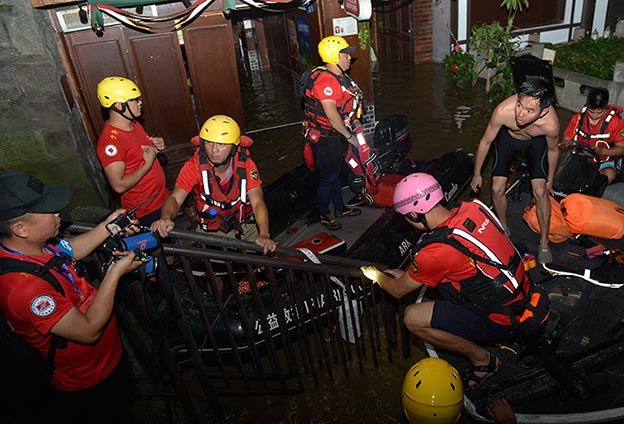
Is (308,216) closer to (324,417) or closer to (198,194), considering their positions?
(198,194)

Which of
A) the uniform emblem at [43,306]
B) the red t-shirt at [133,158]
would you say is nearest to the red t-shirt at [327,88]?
the red t-shirt at [133,158]

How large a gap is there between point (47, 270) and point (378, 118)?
936 centimetres

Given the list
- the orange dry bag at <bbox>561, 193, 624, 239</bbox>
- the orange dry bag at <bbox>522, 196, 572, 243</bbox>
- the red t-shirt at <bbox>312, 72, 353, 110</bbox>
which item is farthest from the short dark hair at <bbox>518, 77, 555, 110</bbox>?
the red t-shirt at <bbox>312, 72, 353, 110</bbox>

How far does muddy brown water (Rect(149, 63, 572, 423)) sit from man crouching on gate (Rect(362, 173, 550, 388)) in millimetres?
842

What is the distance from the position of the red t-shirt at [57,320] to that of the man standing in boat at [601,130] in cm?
581

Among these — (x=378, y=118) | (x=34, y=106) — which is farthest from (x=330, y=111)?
(x=378, y=118)

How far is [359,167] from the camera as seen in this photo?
235 inches

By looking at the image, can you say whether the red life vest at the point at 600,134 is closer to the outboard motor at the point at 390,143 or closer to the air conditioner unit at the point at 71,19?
the outboard motor at the point at 390,143

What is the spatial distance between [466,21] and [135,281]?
43.2 ft

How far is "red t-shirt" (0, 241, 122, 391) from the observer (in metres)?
2.30

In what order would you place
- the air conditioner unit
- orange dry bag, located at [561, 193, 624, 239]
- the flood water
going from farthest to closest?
the air conditioner unit → orange dry bag, located at [561, 193, 624, 239] → the flood water

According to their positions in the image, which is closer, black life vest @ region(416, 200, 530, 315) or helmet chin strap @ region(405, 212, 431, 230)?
black life vest @ region(416, 200, 530, 315)

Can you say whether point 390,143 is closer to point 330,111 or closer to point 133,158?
point 330,111

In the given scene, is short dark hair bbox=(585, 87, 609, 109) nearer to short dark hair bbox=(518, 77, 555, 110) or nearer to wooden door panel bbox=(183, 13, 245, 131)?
short dark hair bbox=(518, 77, 555, 110)
